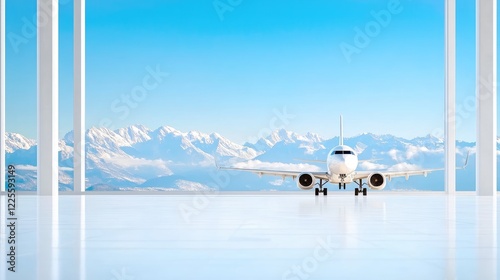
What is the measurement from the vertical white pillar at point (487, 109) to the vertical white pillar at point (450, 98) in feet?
2.25

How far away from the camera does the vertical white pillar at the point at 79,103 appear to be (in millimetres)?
16250

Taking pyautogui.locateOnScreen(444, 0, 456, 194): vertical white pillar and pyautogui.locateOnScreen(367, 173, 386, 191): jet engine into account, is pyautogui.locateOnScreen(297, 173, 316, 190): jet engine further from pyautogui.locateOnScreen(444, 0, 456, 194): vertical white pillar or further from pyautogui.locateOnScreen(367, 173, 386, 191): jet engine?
pyautogui.locateOnScreen(444, 0, 456, 194): vertical white pillar

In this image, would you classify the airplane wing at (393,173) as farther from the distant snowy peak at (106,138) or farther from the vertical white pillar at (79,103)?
the distant snowy peak at (106,138)

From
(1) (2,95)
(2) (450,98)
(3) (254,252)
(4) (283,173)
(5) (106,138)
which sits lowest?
(4) (283,173)

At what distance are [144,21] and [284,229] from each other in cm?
3205

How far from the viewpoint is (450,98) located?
16.5 m

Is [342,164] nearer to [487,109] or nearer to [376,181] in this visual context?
[376,181]

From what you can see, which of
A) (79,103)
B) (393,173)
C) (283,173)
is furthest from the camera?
(283,173)

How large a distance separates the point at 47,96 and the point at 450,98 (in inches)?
432

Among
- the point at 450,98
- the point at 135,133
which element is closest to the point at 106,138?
the point at 135,133

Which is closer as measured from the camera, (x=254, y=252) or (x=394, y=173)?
(x=254, y=252)

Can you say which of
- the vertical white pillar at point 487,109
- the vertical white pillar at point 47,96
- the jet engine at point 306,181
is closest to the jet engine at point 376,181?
the jet engine at point 306,181

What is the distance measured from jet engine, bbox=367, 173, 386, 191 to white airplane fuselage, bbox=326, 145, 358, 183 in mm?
633

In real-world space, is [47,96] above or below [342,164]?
above
